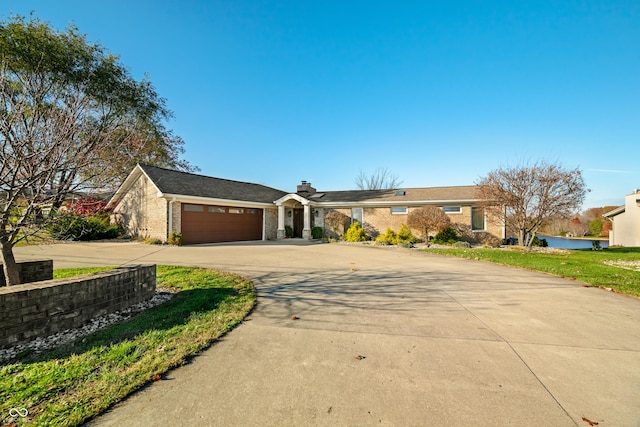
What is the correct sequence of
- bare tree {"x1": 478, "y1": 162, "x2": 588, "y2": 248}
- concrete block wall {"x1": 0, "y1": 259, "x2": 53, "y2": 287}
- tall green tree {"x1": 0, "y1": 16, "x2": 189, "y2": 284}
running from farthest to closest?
bare tree {"x1": 478, "y1": 162, "x2": 588, "y2": 248}, concrete block wall {"x1": 0, "y1": 259, "x2": 53, "y2": 287}, tall green tree {"x1": 0, "y1": 16, "x2": 189, "y2": 284}

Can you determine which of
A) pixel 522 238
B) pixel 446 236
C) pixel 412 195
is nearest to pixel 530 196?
pixel 522 238

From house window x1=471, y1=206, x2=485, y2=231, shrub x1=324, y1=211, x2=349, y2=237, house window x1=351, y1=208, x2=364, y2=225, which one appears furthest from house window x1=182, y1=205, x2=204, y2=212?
house window x1=471, y1=206, x2=485, y2=231

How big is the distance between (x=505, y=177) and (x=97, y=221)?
24.4 meters

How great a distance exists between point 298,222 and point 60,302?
1884cm

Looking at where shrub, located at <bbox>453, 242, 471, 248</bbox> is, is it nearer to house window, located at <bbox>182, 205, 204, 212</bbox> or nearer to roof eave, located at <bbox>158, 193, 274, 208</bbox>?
roof eave, located at <bbox>158, 193, 274, 208</bbox>

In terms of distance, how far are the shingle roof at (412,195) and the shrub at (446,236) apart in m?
2.12

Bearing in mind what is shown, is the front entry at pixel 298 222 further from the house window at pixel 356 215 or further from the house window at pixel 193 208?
the house window at pixel 193 208

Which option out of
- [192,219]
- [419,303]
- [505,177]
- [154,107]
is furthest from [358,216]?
[154,107]

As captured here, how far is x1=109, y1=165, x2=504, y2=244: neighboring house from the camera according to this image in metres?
15.7

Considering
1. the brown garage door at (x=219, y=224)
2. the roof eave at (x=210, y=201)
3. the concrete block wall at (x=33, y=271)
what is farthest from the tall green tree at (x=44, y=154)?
the brown garage door at (x=219, y=224)

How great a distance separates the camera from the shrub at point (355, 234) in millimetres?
18375

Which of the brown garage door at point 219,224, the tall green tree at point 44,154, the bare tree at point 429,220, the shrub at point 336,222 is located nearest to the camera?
the tall green tree at point 44,154

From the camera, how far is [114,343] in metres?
3.40

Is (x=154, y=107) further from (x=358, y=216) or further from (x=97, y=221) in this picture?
(x=358, y=216)
